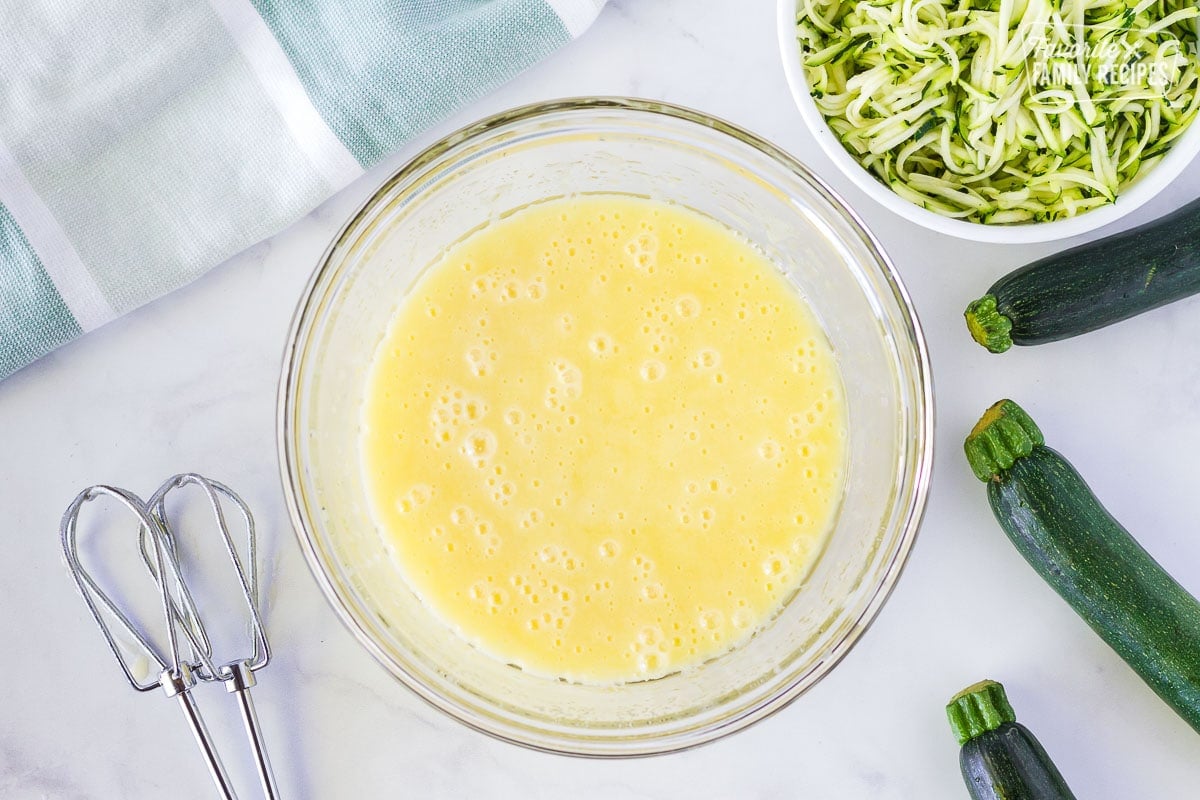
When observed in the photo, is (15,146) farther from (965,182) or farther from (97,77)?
(965,182)

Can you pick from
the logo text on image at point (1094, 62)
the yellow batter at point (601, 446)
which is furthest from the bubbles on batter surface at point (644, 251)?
the logo text on image at point (1094, 62)

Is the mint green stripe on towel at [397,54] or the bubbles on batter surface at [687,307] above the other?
the mint green stripe on towel at [397,54]

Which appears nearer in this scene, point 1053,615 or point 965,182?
point 965,182

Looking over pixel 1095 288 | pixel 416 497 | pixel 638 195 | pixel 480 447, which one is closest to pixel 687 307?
pixel 638 195

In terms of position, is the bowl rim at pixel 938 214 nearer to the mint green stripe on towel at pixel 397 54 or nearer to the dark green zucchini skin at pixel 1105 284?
the dark green zucchini skin at pixel 1105 284

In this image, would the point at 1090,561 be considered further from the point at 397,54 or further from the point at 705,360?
the point at 397,54

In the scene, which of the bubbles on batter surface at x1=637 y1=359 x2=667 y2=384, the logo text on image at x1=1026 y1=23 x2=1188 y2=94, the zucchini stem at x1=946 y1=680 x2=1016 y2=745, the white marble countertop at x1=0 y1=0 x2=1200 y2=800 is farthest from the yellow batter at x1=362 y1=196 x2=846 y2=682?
the logo text on image at x1=1026 y1=23 x2=1188 y2=94

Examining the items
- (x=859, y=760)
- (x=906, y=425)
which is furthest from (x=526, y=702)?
(x=906, y=425)
